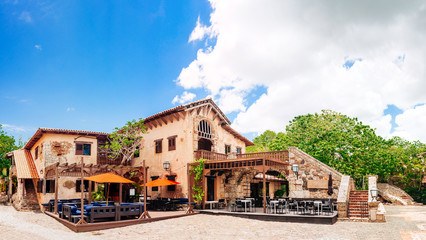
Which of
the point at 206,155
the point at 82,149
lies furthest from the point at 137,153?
the point at 206,155

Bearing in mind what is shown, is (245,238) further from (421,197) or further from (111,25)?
(421,197)

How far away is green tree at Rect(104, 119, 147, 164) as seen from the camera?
22766mm

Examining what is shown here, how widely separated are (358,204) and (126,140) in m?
15.4

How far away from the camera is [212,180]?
22.4 m

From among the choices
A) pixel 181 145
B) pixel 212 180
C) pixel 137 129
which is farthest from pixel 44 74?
pixel 212 180

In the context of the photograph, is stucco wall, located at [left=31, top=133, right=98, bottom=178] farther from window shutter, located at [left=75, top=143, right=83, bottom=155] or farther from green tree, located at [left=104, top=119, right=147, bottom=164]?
green tree, located at [left=104, top=119, right=147, bottom=164]

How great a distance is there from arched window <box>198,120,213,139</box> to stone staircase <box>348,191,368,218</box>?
10.2 metres

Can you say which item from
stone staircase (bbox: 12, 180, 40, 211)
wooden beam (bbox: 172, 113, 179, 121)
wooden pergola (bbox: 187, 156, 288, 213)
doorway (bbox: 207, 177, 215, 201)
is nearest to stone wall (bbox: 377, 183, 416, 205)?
wooden pergola (bbox: 187, 156, 288, 213)

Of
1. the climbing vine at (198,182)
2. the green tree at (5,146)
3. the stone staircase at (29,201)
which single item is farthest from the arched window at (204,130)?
the green tree at (5,146)

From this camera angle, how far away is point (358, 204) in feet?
53.7

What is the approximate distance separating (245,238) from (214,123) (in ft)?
44.9

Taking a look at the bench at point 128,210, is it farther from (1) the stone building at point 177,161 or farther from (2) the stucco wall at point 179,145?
(2) the stucco wall at point 179,145

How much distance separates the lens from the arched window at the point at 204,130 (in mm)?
22875

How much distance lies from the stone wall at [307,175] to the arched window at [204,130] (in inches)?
238
